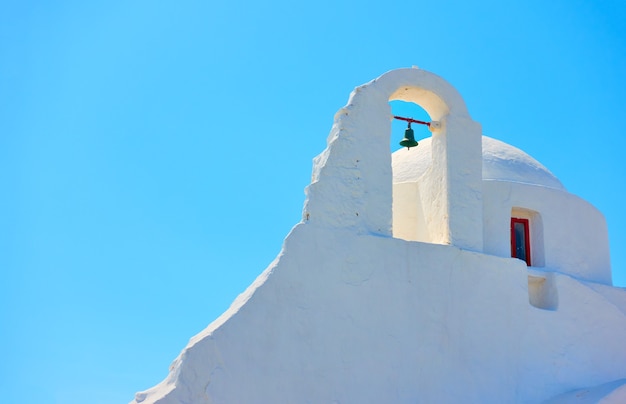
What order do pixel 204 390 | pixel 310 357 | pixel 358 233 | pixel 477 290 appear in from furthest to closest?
pixel 477 290, pixel 358 233, pixel 310 357, pixel 204 390

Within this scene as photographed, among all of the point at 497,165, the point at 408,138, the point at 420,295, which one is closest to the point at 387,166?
the point at 408,138

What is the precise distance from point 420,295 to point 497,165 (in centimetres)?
395

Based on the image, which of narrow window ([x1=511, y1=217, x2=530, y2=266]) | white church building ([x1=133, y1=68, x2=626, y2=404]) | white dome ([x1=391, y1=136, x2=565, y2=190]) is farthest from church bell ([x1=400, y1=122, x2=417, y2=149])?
narrow window ([x1=511, y1=217, x2=530, y2=266])

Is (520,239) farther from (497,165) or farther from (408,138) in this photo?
(408,138)

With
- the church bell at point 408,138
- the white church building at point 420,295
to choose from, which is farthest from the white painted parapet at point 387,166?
the church bell at point 408,138

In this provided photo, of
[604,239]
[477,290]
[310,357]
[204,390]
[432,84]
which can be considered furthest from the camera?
[604,239]

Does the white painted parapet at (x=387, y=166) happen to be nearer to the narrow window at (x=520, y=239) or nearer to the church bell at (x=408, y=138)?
the church bell at (x=408, y=138)

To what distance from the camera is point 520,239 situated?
40.3ft

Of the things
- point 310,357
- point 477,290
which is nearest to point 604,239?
point 477,290

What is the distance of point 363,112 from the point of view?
10.5 m

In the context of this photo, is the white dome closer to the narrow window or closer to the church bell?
the narrow window

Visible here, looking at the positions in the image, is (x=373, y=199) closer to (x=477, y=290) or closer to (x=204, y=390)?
(x=477, y=290)

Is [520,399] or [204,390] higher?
[520,399]

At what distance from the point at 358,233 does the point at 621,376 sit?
490 centimetres
